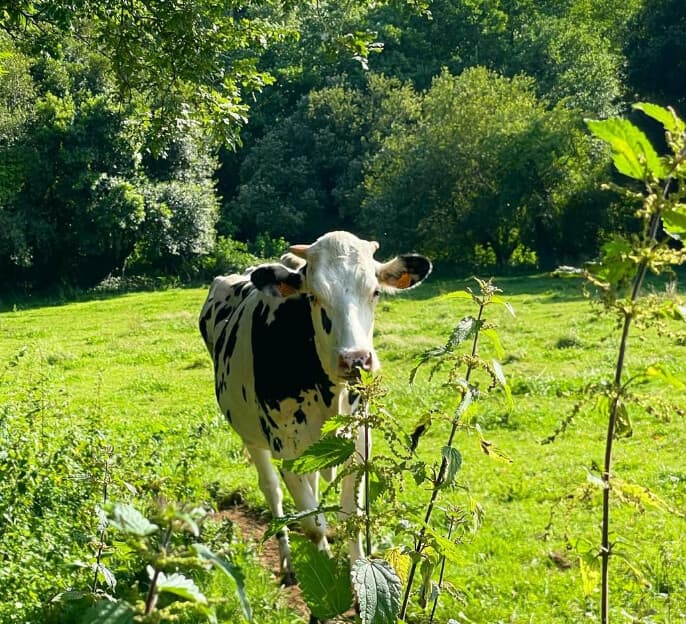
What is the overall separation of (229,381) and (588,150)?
29794mm

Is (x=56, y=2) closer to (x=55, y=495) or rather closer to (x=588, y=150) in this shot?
(x=55, y=495)

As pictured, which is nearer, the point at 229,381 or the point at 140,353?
the point at 229,381

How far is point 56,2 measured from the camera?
292 inches

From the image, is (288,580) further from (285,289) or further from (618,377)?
(618,377)

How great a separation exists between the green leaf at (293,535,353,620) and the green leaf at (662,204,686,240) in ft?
4.02

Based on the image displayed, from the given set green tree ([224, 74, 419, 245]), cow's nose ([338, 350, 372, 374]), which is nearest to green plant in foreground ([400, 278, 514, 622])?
cow's nose ([338, 350, 372, 374])

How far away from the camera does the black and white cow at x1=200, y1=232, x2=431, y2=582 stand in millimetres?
5054

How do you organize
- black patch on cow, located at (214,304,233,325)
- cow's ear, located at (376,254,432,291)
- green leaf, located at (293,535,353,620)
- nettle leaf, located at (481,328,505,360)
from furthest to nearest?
black patch on cow, located at (214,304,233,325)
cow's ear, located at (376,254,432,291)
nettle leaf, located at (481,328,505,360)
green leaf, located at (293,535,353,620)

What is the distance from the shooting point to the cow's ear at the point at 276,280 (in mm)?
5402

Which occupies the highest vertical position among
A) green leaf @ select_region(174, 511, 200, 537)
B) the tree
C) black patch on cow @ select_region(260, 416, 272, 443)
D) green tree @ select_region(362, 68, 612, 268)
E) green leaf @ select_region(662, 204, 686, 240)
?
the tree

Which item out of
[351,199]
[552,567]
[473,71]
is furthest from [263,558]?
[351,199]

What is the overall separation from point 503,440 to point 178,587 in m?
8.89

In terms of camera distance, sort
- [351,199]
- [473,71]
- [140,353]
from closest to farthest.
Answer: [140,353] < [473,71] < [351,199]

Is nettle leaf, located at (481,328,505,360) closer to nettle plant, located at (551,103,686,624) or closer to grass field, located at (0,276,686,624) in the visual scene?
grass field, located at (0,276,686,624)
